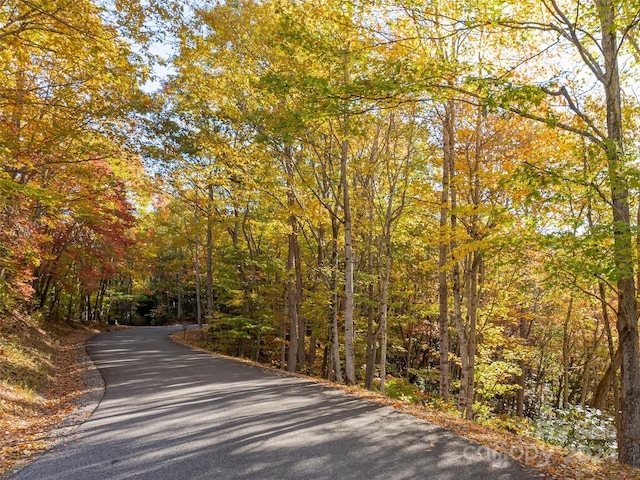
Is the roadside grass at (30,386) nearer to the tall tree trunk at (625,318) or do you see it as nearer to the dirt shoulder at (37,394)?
the dirt shoulder at (37,394)

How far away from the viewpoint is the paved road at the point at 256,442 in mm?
4227

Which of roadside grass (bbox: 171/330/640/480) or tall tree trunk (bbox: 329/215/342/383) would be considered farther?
tall tree trunk (bbox: 329/215/342/383)

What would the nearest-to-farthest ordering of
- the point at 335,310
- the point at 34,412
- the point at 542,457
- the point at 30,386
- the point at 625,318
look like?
the point at 542,457 < the point at 625,318 < the point at 34,412 < the point at 30,386 < the point at 335,310

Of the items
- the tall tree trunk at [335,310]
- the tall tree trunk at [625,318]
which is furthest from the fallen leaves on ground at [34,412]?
the tall tree trunk at [625,318]

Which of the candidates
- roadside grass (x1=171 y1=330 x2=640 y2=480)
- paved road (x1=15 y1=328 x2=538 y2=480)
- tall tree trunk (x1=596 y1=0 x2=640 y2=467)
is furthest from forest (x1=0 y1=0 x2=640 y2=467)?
paved road (x1=15 y1=328 x2=538 y2=480)

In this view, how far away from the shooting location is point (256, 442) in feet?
16.7

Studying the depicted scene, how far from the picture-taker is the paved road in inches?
166

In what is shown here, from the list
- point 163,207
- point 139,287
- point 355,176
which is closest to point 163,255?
point 139,287

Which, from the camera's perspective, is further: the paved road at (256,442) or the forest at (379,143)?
the forest at (379,143)

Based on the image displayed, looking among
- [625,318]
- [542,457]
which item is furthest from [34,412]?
[625,318]

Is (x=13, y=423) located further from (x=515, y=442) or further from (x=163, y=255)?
(x=163, y=255)

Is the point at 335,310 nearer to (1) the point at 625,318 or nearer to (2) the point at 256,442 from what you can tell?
(2) the point at 256,442

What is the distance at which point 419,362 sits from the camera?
2517 cm

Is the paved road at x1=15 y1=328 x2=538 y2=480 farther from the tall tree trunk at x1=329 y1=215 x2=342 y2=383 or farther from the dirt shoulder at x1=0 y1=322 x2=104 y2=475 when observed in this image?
the tall tree trunk at x1=329 y1=215 x2=342 y2=383
